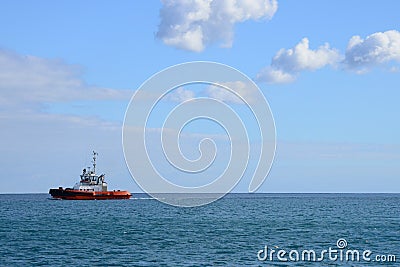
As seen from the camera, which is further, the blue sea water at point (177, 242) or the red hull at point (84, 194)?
the red hull at point (84, 194)

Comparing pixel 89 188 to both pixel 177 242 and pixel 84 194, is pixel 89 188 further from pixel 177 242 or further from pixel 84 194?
pixel 177 242

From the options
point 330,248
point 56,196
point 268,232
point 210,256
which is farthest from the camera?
point 56,196

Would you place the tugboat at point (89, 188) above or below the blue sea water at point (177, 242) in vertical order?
above

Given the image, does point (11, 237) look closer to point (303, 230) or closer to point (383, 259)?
point (303, 230)

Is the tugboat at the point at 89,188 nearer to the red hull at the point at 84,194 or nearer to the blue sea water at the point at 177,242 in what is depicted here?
the red hull at the point at 84,194

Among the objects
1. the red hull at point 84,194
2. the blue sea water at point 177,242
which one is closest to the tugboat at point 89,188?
the red hull at point 84,194

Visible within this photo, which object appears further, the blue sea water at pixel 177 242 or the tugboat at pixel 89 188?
the tugboat at pixel 89 188

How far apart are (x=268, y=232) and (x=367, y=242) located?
1537cm

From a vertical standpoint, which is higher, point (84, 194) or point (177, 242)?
point (84, 194)

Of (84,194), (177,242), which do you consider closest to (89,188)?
(84,194)

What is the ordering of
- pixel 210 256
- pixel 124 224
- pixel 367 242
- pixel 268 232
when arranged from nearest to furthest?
pixel 210 256 < pixel 367 242 < pixel 268 232 < pixel 124 224

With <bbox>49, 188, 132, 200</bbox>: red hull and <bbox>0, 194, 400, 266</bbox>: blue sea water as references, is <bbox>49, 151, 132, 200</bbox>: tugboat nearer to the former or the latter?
<bbox>49, 188, 132, 200</bbox>: red hull

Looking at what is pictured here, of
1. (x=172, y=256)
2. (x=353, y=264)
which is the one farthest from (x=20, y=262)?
(x=353, y=264)

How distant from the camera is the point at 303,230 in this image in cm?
8475
